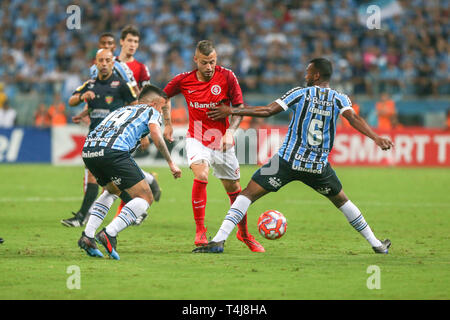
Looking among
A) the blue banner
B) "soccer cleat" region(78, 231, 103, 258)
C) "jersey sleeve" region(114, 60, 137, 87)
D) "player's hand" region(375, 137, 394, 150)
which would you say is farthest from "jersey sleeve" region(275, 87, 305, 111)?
the blue banner

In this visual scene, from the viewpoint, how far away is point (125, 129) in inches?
320

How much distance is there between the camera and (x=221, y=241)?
8.36m

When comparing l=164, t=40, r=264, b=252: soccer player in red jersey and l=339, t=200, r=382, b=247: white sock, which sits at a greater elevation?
l=164, t=40, r=264, b=252: soccer player in red jersey

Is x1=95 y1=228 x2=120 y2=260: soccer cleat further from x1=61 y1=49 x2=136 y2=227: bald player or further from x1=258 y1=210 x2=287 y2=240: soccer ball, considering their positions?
x1=61 y1=49 x2=136 y2=227: bald player

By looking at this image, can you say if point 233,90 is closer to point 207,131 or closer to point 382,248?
point 207,131

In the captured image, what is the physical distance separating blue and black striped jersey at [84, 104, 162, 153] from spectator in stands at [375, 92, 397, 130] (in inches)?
654

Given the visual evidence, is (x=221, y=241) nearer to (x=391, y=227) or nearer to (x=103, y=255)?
(x=103, y=255)

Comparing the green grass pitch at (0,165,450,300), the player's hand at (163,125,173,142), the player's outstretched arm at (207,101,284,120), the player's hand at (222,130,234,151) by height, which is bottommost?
the green grass pitch at (0,165,450,300)

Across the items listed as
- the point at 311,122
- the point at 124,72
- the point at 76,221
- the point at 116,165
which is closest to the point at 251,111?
the point at 311,122

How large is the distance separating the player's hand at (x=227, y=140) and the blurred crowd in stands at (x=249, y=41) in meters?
15.7

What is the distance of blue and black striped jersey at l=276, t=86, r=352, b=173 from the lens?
8.10m

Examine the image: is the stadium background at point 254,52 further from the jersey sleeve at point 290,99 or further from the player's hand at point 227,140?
the jersey sleeve at point 290,99

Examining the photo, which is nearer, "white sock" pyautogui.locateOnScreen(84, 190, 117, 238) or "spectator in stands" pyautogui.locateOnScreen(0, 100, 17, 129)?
"white sock" pyautogui.locateOnScreen(84, 190, 117, 238)
